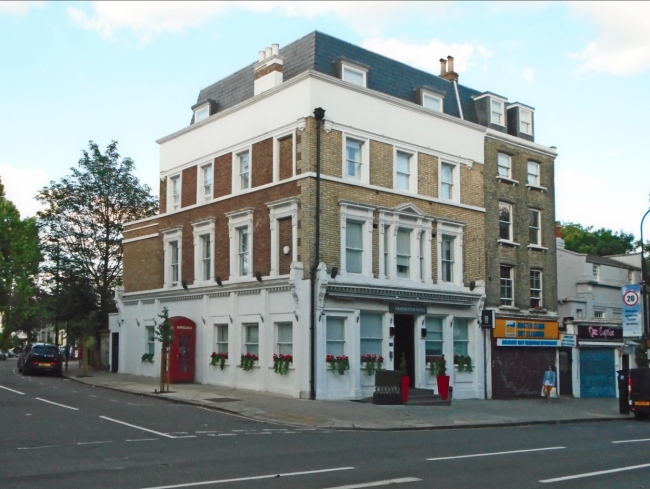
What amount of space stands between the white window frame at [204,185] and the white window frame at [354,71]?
727cm

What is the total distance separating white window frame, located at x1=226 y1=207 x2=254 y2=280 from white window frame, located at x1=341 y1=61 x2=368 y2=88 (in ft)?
21.5

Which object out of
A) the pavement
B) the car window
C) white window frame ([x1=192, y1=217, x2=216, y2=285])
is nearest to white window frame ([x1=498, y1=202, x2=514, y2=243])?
the pavement

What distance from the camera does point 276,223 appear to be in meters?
29.7

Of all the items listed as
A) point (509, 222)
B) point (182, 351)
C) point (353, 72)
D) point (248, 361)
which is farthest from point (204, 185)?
point (509, 222)

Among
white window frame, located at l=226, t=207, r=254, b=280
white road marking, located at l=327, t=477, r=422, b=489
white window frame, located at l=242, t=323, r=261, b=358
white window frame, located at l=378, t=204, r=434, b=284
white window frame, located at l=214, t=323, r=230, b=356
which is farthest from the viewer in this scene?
white window frame, located at l=214, t=323, r=230, b=356

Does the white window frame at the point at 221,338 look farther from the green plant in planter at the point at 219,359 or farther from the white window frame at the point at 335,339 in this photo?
the white window frame at the point at 335,339

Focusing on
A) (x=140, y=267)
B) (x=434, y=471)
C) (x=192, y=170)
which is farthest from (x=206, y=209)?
(x=434, y=471)

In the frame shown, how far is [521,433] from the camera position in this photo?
20078 mm

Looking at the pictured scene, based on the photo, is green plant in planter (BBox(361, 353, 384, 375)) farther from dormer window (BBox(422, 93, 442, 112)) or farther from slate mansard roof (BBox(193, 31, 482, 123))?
dormer window (BBox(422, 93, 442, 112))

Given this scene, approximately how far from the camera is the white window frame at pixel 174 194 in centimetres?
3584

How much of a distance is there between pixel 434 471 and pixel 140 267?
95.0ft

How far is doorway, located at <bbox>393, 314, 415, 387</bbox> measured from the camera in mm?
31531

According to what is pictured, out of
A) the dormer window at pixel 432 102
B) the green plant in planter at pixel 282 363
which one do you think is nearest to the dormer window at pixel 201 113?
the dormer window at pixel 432 102

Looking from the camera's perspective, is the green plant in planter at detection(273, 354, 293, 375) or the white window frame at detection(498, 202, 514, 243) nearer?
the green plant in planter at detection(273, 354, 293, 375)
